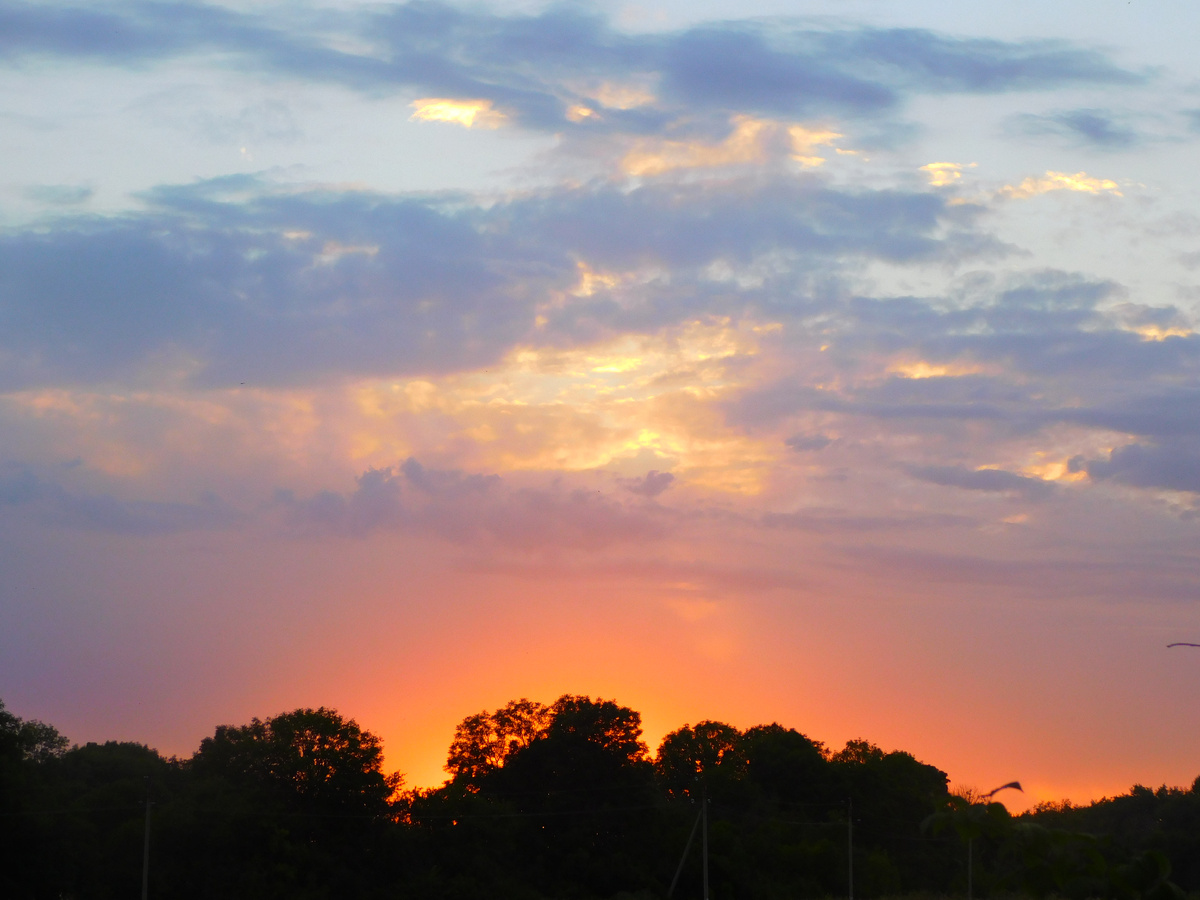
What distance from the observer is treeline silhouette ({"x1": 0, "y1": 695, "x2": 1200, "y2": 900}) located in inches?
2226

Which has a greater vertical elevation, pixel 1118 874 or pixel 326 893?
pixel 1118 874

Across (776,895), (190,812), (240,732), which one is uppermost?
(240,732)

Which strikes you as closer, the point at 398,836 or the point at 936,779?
the point at 398,836

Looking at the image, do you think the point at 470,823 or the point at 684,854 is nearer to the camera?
the point at 684,854

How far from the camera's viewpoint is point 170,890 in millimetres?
56562

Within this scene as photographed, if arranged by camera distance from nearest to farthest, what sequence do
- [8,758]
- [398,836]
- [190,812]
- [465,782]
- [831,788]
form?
[8,758], [190,812], [398,836], [465,782], [831,788]

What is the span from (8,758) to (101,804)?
1336 centimetres

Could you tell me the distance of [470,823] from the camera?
66.3 meters

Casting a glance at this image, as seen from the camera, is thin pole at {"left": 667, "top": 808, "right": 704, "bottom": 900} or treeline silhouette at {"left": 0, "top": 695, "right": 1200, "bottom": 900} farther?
thin pole at {"left": 667, "top": 808, "right": 704, "bottom": 900}

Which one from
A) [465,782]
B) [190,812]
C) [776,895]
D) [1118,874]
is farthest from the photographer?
[465,782]

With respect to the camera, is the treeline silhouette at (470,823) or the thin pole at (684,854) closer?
the treeline silhouette at (470,823)

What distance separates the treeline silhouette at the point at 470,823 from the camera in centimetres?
5653

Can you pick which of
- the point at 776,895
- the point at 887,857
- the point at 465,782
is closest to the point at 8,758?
the point at 465,782

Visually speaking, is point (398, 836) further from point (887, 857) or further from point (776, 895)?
point (887, 857)
